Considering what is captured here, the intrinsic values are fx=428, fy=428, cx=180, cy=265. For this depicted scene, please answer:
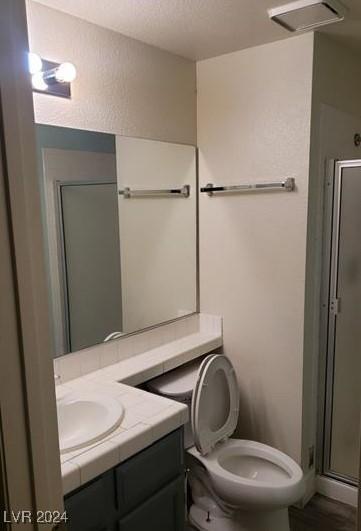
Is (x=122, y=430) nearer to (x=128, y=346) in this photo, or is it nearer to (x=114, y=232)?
(x=128, y=346)

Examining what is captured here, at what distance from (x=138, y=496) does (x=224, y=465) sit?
0.70m

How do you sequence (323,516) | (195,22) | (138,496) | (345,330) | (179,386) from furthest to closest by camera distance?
(345,330) < (323,516) < (179,386) < (195,22) < (138,496)

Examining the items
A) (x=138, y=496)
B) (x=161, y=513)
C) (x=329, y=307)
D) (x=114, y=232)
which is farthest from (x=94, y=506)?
(x=329, y=307)

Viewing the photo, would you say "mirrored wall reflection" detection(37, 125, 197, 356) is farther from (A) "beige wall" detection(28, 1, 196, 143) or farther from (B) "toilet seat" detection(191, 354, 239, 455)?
(B) "toilet seat" detection(191, 354, 239, 455)

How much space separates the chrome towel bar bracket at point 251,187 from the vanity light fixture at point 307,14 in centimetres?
67

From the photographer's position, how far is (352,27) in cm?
195

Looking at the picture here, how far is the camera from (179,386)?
207 centimetres

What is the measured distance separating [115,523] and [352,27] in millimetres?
2235

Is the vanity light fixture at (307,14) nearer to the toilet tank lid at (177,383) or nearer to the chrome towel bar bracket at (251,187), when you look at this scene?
the chrome towel bar bracket at (251,187)

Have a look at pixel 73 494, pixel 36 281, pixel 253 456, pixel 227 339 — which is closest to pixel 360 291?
pixel 227 339

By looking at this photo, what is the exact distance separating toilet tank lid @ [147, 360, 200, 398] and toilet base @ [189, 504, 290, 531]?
58 cm

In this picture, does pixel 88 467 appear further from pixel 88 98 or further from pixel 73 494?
pixel 88 98

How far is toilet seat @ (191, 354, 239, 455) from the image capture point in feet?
6.32

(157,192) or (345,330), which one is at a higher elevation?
(157,192)
